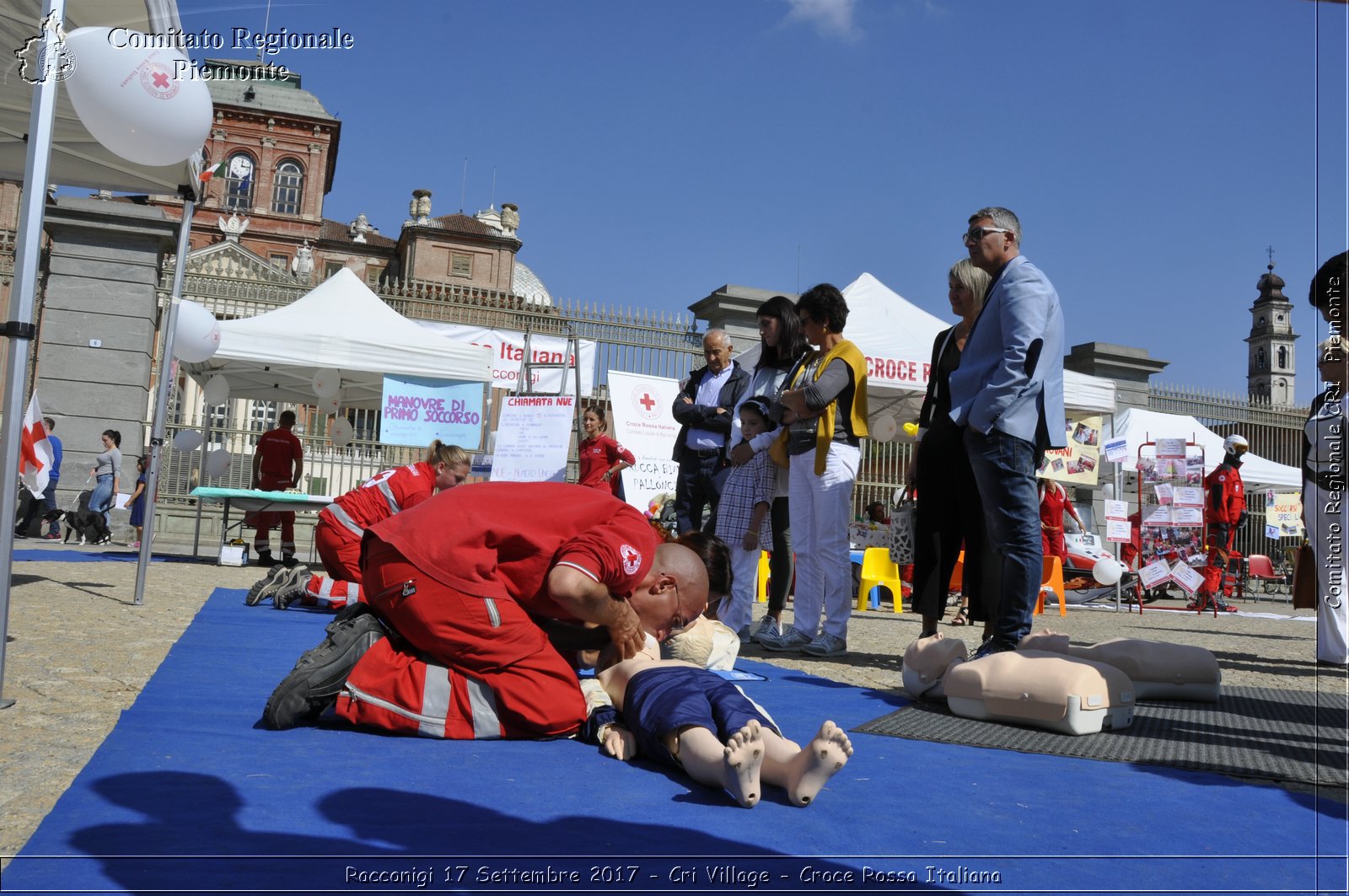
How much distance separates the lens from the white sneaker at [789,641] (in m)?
5.62

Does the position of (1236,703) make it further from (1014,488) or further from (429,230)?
(429,230)

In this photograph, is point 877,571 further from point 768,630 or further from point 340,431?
point 340,431

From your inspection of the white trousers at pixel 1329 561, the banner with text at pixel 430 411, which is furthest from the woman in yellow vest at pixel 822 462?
the banner with text at pixel 430 411

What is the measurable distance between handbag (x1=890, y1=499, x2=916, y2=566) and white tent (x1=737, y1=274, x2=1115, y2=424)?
4.29 meters

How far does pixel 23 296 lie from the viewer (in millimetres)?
3299

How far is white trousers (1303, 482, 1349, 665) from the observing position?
3.70 metres

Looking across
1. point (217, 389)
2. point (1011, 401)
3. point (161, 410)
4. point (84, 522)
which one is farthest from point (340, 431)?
point (1011, 401)

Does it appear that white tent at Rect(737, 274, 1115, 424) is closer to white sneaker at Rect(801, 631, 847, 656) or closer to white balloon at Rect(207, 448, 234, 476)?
white sneaker at Rect(801, 631, 847, 656)

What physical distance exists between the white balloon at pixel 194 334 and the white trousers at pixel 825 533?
6.09 m

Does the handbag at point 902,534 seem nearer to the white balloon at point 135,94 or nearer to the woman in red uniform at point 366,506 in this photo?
the woman in red uniform at point 366,506

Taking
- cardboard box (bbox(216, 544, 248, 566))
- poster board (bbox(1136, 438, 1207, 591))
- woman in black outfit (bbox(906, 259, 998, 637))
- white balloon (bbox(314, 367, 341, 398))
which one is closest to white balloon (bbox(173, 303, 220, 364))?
white balloon (bbox(314, 367, 341, 398))

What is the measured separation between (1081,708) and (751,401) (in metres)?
2.84

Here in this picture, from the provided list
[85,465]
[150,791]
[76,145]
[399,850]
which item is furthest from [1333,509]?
[85,465]

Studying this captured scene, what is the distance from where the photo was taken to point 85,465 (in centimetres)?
1238
